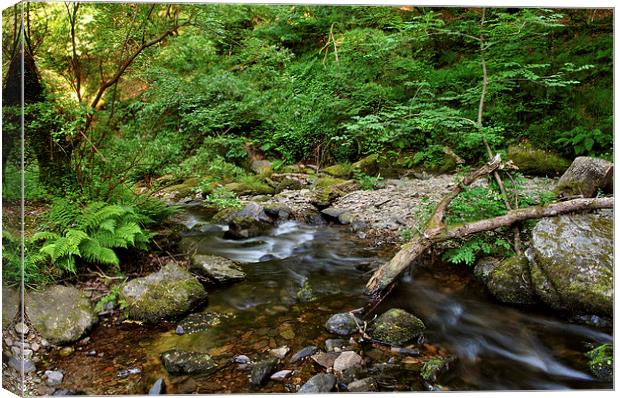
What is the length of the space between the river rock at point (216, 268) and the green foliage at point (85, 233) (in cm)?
48

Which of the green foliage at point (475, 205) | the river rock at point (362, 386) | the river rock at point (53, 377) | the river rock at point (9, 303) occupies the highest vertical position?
the green foliage at point (475, 205)

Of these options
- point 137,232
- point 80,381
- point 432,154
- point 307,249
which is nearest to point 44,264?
point 137,232

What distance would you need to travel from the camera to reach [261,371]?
215cm

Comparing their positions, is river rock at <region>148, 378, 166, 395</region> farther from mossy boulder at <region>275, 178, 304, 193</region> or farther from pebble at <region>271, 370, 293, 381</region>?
mossy boulder at <region>275, 178, 304, 193</region>

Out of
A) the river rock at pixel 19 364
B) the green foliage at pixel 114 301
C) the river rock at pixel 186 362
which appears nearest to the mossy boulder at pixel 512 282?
the river rock at pixel 186 362

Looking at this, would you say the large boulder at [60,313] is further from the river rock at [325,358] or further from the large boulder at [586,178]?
the large boulder at [586,178]

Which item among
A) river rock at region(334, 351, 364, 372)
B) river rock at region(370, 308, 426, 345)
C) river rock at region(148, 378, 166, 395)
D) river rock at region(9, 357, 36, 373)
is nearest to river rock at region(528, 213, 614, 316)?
river rock at region(370, 308, 426, 345)

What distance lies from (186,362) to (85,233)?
1131 mm

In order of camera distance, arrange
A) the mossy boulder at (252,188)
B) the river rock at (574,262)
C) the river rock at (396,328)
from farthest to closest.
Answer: the mossy boulder at (252,188) → the river rock at (574,262) → the river rock at (396,328)

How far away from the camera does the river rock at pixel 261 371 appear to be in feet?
6.98

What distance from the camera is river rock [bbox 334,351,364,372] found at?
2213 mm

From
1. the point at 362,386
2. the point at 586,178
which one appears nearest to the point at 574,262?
the point at 586,178

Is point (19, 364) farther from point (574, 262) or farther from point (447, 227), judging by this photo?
point (574, 262)

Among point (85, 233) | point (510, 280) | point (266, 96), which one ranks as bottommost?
point (510, 280)
